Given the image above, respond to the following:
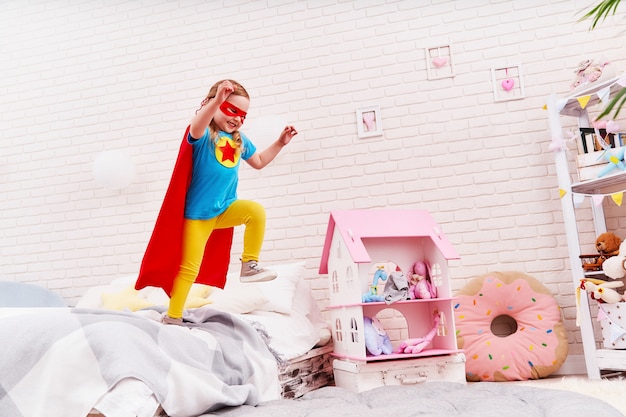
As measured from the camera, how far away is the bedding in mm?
1584

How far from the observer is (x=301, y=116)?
147 inches

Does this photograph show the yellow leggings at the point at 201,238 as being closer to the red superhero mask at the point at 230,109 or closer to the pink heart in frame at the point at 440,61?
the red superhero mask at the point at 230,109

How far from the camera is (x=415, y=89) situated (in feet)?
11.8

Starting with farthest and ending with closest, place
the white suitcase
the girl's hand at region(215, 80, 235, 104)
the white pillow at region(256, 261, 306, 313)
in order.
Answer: the white pillow at region(256, 261, 306, 313), the white suitcase, the girl's hand at region(215, 80, 235, 104)

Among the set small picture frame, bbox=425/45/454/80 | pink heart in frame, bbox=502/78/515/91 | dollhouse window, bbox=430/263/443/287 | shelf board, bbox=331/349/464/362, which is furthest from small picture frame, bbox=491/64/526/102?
shelf board, bbox=331/349/464/362

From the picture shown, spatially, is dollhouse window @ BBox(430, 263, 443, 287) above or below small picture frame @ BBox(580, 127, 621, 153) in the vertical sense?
below

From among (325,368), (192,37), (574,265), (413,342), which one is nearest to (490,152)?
(574,265)

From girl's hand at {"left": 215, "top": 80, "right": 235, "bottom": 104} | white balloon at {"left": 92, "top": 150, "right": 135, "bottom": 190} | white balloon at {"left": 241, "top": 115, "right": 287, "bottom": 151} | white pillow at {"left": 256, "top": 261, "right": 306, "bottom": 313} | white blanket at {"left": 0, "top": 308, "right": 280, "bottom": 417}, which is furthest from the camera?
white balloon at {"left": 92, "top": 150, "right": 135, "bottom": 190}

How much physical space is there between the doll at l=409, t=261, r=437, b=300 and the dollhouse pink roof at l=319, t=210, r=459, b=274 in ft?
0.55

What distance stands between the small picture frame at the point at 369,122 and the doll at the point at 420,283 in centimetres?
106

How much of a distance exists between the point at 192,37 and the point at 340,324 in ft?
7.74

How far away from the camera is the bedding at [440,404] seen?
1584 mm

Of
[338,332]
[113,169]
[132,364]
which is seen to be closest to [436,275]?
[338,332]

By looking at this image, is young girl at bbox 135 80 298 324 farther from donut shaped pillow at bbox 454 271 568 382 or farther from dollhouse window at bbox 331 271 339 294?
donut shaped pillow at bbox 454 271 568 382
